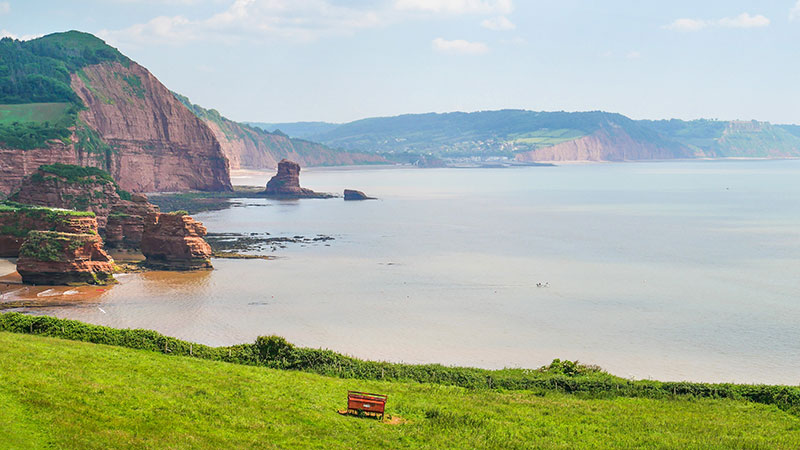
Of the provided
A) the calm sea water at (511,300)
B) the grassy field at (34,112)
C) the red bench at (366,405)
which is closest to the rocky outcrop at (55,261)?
the calm sea water at (511,300)

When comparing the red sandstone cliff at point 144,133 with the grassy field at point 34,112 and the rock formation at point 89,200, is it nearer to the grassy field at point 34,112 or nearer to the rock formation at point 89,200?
the grassy field at point 34,112

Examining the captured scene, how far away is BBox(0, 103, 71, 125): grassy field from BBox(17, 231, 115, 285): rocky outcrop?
233 feet

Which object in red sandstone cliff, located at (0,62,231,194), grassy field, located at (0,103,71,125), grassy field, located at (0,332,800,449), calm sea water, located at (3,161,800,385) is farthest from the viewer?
red sandstone cliff, located at (0,62,231,194)

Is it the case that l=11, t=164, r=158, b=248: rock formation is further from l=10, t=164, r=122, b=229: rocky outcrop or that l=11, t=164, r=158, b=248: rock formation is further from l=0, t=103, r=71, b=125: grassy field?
l=0, t=103, r=71, b=125: grassy field

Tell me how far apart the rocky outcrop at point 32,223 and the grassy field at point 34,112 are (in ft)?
185

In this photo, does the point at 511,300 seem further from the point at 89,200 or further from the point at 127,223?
the point at 89,200

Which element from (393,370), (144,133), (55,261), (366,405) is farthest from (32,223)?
(144,133)

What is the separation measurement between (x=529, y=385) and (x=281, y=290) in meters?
42.9

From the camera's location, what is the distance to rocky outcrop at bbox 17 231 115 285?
238 feet

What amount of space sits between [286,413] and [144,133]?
161735 mm

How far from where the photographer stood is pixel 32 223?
82688 mm

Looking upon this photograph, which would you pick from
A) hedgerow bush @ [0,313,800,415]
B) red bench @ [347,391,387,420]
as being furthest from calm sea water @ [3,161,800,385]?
red bench @ [347,391,387,420]

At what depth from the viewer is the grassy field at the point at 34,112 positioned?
451ft

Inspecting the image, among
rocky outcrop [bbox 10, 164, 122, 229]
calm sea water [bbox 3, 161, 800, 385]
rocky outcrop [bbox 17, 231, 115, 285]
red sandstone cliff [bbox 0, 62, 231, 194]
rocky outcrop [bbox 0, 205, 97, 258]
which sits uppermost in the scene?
red sandstone cliff [bbox 0, 62, 231, 194]
